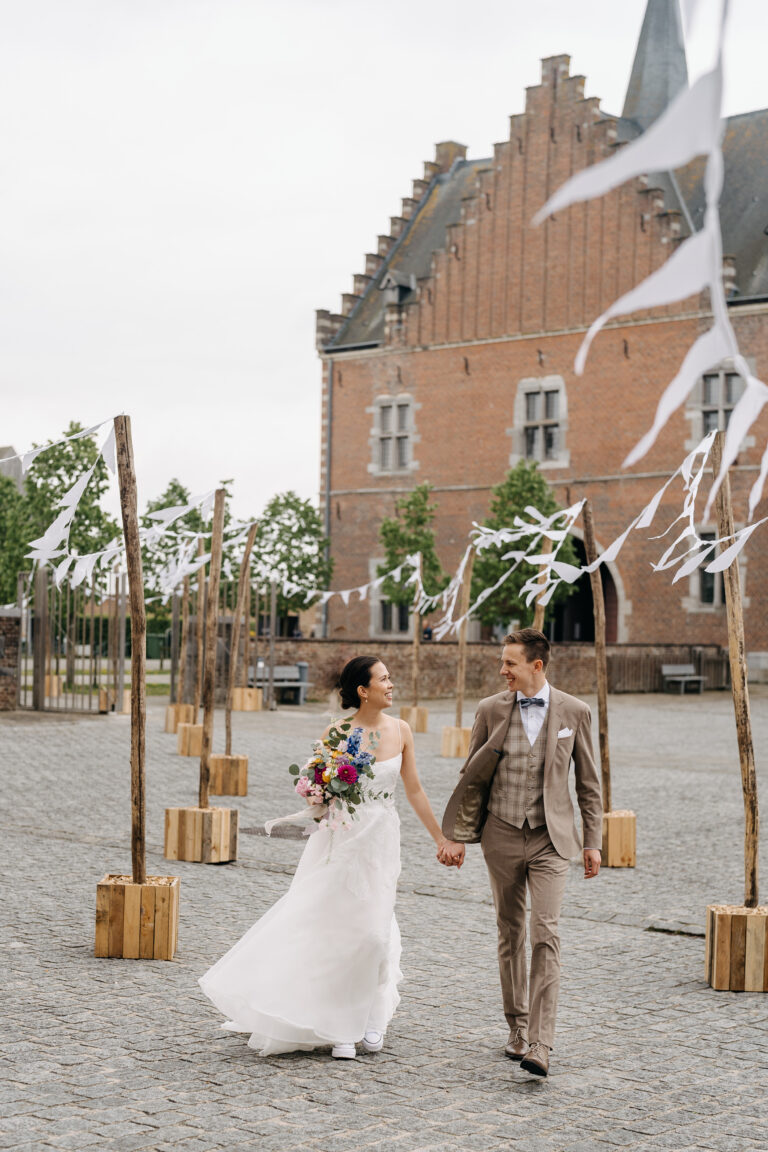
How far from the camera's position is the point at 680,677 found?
31.4 metres

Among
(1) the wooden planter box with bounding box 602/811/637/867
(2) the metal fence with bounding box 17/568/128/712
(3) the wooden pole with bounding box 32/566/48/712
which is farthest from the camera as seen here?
(3) the wooden pole with bounding box 32/566/48/712

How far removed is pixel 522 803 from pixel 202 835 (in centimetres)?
446

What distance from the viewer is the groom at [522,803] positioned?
16.7ft

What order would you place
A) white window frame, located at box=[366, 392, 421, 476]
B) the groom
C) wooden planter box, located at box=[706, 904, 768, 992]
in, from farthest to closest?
white window frame, located at box=[366, 392, 421, 476] → wooden planter box, located at box=[706, 904, 768, 992] → the groom

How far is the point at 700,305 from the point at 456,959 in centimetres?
2843

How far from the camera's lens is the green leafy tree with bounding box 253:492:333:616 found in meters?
35.9

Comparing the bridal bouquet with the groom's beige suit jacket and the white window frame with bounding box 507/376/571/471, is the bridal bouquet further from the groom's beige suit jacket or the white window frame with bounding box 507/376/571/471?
the white window frame with bounding box 507/376/571/471

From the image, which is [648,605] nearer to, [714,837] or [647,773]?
[647,773]

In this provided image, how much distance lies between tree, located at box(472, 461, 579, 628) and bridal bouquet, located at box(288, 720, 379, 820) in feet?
81.6

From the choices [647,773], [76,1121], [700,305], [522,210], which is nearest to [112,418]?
Result: [76,1121]

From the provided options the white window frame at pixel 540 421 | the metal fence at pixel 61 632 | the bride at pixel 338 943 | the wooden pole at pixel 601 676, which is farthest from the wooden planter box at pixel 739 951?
the white window frame at pixel 540 421

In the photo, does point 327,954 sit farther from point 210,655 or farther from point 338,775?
point 210,655

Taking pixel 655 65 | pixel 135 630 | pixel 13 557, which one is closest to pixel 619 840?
pixel 135 630

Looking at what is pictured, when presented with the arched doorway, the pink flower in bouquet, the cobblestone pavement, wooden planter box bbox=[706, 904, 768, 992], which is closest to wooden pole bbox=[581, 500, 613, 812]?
the cobblestone pavement
